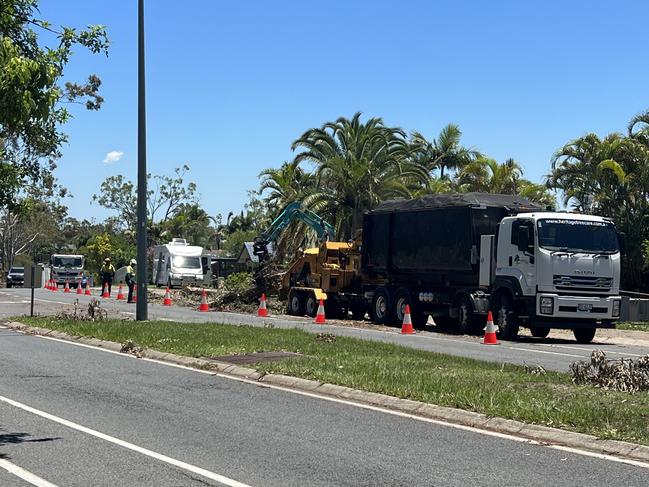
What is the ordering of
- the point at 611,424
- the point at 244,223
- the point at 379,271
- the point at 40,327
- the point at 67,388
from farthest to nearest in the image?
the point at 244,223, the point at 379,271, the point at 40,327, the point at 67,388, the point at 611,424

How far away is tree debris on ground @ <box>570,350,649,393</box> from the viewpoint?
11.6m

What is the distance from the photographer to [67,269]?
64750mm

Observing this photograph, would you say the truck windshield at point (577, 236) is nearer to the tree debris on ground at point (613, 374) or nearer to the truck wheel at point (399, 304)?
the truck wheel at point (399, 304)

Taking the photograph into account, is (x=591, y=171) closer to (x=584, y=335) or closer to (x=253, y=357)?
(x=584, y=335)

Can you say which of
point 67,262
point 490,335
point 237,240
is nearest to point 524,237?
point 490,335

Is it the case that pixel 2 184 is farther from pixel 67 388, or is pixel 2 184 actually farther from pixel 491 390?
pixel 491 390

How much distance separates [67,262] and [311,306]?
128 ft

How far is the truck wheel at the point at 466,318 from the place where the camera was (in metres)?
24.0

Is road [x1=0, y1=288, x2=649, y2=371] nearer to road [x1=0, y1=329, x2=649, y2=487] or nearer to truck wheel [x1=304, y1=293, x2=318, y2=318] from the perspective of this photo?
truck wheel [x1=304, y1=293, x2=318, y2=318]

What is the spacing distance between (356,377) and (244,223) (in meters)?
85.8

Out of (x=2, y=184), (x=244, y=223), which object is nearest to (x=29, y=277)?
(x=2, y=184)

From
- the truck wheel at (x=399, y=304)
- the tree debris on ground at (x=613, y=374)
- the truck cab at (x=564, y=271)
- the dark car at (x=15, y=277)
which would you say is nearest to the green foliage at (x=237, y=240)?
the dark car at (x=15, y=277)

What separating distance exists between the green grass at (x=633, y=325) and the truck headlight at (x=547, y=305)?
6253mm

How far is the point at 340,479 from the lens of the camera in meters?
7.43
